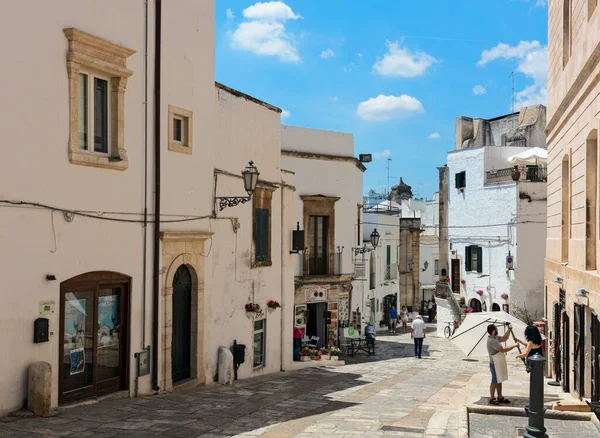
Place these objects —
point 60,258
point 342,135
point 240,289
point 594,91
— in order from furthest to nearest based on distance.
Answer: point 342,135, point 240,289, point 594,91, point 60,258

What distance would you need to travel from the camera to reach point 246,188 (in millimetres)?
12719

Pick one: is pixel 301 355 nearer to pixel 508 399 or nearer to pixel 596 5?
pixel 508 399

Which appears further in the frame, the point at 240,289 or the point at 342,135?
the point at 342,135

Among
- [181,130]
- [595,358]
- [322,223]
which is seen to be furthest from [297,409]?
[322,223]

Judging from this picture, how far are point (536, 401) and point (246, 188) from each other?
A: 273 inches

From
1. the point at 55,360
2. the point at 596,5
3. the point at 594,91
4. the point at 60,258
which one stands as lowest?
the point at 55,360

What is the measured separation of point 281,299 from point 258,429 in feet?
27.7

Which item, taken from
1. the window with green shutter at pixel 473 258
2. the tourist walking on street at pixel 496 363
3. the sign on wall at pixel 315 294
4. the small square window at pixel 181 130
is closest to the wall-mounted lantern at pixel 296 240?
the small square window at pixel 181 130

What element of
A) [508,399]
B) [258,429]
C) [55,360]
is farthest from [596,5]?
[55,360]

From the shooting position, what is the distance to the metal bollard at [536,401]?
726cm

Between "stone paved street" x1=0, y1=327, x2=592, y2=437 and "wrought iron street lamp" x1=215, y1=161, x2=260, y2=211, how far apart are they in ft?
11.6

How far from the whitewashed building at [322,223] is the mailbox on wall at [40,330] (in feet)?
50.3

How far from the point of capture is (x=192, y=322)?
12.7 m

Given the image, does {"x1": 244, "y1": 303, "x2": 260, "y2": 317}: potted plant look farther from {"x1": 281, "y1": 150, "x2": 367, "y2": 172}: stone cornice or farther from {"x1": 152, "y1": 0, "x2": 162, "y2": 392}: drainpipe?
{"x1": 281, "y1": 150, "x2": 367, "y2": 172}: stone cornice
